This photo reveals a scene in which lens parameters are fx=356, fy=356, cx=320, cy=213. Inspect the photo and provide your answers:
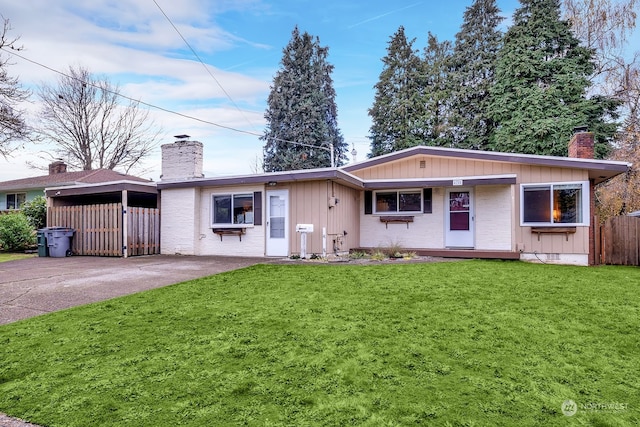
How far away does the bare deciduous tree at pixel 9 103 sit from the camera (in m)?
13.5

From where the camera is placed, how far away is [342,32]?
15.5 meters

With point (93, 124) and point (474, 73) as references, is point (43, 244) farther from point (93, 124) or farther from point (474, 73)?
point (474, 73)

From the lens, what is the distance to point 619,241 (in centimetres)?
980

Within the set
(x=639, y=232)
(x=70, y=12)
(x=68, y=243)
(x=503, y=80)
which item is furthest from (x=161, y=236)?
(x=503, y=80)

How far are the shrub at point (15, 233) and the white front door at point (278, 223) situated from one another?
10.4 meters

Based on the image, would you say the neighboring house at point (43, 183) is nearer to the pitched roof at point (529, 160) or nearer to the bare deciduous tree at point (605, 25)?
the pitched roof at point (529, 160)

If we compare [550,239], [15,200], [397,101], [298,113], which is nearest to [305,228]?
[550,239]

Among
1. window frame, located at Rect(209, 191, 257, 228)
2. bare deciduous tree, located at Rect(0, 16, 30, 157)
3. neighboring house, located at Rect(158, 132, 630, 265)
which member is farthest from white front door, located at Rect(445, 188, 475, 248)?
bare deciduous tree, located at Rect(0, 16, 30, 157)

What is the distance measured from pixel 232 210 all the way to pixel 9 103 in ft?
36.9

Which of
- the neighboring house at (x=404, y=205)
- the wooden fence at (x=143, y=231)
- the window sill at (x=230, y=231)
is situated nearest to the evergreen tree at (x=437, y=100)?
the neighboring house at (x=404, y=205)

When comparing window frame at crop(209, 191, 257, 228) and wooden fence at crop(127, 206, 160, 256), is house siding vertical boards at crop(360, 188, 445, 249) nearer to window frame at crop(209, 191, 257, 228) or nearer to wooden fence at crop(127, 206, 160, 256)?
window frame at crop(209, 191, 257, 228)

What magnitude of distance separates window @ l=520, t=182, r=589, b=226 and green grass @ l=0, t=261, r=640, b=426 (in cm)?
476

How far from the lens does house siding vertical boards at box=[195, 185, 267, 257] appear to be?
1059cm

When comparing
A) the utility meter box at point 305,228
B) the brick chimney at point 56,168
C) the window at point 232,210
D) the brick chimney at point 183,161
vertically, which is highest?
the brick chimney at point 56,168
